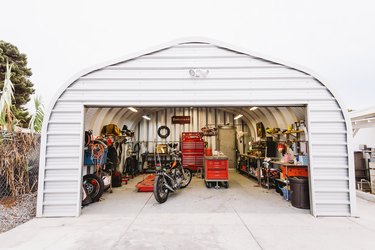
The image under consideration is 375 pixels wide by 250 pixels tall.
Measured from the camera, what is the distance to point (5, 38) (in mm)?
9492

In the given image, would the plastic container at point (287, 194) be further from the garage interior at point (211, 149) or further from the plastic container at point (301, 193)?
the plastic container at point (301, 193)

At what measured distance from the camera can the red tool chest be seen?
8539mm

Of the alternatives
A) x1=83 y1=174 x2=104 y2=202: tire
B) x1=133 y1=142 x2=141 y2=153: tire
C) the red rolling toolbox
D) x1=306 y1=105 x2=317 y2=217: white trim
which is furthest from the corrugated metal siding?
x1=133 y1=142 x2=141 y2=153: tire

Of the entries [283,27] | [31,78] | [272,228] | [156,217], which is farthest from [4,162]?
[283,27]

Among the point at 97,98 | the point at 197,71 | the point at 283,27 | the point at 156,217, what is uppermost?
the point at 283,27

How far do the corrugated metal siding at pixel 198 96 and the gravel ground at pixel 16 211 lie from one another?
15.1 inches

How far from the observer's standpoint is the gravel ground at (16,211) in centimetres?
326

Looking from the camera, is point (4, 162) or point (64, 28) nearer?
point (4, 162)

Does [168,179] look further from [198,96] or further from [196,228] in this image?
[198,96]

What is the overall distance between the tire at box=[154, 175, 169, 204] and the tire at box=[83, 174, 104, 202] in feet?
5.02

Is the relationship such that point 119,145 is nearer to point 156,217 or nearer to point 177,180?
point 177,180

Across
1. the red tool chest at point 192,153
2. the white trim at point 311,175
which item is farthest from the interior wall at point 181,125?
the white trim at point 311,175

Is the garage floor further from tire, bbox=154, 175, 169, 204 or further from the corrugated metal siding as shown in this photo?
the corrugated metal siding

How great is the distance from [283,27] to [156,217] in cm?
972
